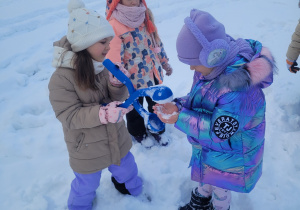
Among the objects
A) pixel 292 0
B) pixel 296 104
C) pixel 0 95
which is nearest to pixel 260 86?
pixel 296 104

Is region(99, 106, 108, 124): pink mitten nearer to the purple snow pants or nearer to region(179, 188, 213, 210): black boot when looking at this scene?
the purple snow pants

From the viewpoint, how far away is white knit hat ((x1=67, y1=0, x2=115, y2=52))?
128cm

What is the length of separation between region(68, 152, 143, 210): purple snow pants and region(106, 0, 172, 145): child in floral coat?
76 cm

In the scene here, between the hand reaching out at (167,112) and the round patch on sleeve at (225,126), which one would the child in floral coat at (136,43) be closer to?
the hand reaching out at (167,112)

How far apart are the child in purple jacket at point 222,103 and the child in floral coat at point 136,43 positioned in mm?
749

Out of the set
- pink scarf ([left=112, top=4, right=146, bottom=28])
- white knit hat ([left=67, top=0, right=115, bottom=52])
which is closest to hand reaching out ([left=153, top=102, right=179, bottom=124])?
white knit hat ([left=67, top=0, right=115, bottom=52])

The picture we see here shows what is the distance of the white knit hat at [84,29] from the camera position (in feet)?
4.20

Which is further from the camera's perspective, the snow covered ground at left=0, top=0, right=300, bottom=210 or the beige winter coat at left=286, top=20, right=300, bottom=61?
the beige winter coat at left=286, top=20, right=300, bottom=61

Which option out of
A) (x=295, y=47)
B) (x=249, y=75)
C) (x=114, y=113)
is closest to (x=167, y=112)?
(x=114, y=113)

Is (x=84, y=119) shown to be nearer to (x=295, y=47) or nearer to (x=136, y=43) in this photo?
(x=136, y=43)

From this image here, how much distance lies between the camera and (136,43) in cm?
197

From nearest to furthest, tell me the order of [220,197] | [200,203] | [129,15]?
1. [220,197]
2. [200,203]
3. [129,15]

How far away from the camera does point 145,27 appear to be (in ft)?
6.71

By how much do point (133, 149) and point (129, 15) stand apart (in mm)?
1310
